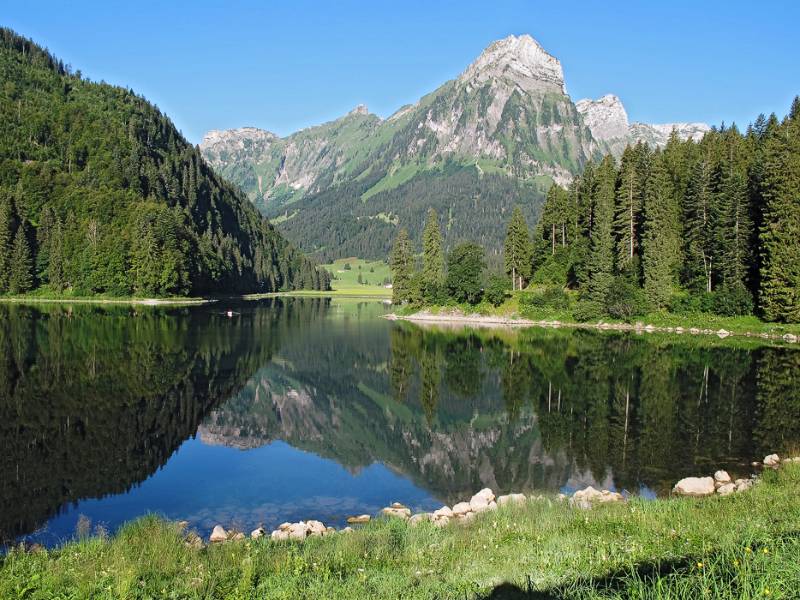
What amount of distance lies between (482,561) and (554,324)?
86043mm

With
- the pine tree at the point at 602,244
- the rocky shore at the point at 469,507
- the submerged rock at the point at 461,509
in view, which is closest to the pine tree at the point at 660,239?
the pine tree at the point at 602,244

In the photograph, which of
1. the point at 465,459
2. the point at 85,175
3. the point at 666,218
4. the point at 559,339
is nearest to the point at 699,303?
the point at 666,218

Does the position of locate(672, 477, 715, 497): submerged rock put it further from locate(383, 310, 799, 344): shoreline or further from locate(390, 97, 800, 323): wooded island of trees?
locate(390, 97, 800, 323): wooded island of trees

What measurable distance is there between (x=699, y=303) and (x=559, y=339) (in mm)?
24124

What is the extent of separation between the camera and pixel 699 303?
281 ft

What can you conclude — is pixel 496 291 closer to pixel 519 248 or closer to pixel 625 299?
pixel 519 248

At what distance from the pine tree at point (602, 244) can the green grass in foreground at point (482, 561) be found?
3083 inches

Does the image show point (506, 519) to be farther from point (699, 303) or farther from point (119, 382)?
point (699, 303)

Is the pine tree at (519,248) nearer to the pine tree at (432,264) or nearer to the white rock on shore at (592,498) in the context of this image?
the pine tree at (432,264)

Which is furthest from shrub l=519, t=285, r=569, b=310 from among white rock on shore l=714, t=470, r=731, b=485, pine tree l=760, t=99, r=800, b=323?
white rock on shore l=714, t=470, r=731, b=485

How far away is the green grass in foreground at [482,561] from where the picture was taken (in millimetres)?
9828

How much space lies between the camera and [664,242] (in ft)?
295

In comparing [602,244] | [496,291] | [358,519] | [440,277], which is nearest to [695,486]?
[358,519]

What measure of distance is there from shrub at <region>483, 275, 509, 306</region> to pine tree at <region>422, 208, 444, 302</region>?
12037mm
